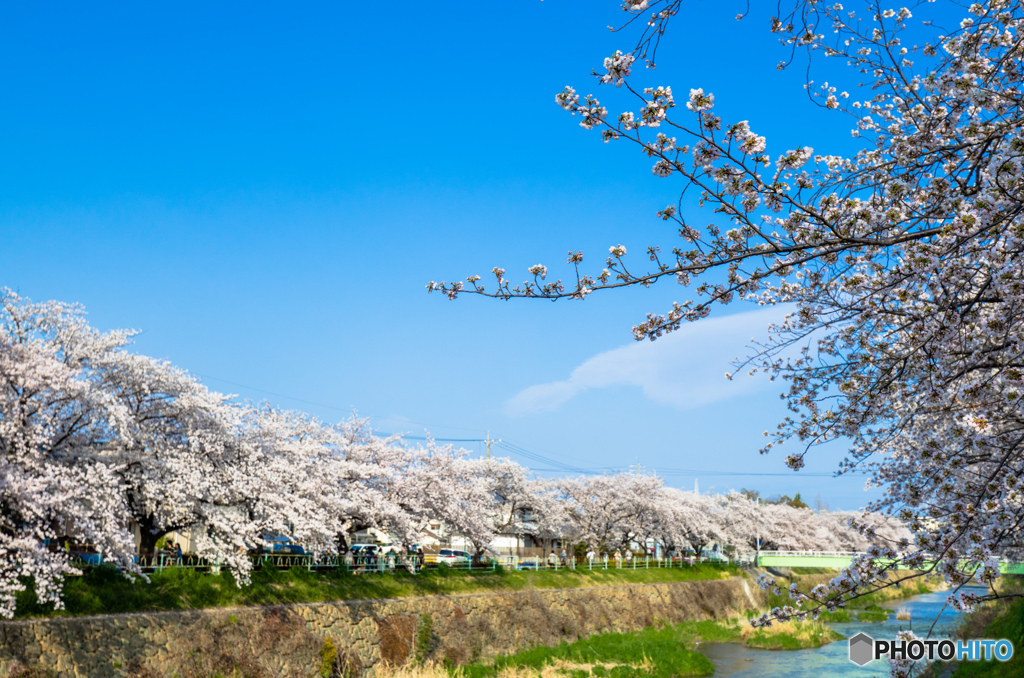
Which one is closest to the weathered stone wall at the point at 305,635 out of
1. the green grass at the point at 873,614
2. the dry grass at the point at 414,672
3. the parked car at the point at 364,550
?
the dry grass at the point at 414,672

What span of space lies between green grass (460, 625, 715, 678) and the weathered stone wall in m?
1.64

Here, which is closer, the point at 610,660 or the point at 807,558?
the point at 610,660

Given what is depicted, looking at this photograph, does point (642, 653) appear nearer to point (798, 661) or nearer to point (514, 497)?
point (798, 661)

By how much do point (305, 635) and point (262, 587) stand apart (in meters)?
2.26

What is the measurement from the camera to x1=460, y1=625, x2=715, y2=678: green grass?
27.6 m

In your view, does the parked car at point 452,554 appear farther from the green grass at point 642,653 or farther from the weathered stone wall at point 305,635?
the green grass at point 642,653

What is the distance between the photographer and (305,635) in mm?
24000

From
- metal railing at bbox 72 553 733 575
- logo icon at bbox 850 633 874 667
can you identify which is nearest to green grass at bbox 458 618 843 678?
logo icon at bbox 850 633 874 667

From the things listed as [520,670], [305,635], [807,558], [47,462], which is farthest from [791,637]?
[47,462]

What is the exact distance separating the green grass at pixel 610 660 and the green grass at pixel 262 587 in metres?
4.27

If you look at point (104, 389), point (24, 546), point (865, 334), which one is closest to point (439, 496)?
point (104, 389)

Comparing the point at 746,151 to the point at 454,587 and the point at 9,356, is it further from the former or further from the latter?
the point at 454,587

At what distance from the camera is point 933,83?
20.1ft

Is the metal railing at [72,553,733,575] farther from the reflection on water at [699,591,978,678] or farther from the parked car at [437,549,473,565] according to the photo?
the reflection on water at [699,591,978,678]
